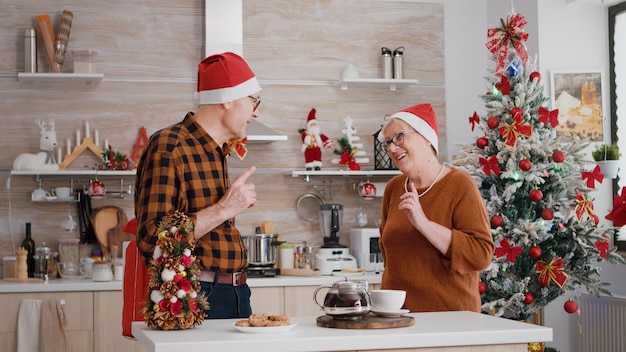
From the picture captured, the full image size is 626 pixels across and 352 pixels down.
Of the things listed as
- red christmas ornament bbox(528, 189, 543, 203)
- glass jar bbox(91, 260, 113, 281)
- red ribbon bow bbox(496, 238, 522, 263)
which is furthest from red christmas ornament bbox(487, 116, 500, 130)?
glass jar bbox(91, 260, 113, 281)

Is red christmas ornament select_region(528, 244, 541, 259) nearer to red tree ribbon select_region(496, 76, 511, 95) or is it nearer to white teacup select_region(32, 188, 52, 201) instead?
red tree ribbon select_region(496, 76, 511, 95)

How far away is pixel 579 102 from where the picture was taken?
5430 mm

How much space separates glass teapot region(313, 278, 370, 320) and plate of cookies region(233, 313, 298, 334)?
0.13 metres

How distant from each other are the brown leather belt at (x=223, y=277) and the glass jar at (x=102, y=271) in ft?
8.20

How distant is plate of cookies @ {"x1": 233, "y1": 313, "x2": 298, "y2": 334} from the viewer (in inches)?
87.7

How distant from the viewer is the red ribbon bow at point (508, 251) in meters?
4.58

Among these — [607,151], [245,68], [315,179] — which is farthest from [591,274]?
[245,68]

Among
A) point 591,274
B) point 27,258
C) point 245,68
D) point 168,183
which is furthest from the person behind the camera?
point 27,258

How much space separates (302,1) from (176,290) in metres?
3.89

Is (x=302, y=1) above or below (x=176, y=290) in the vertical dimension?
above

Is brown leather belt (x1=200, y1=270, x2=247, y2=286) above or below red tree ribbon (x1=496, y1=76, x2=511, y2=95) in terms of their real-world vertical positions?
below

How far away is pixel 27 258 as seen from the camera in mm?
5277

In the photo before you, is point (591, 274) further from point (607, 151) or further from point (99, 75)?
point (99, 75)

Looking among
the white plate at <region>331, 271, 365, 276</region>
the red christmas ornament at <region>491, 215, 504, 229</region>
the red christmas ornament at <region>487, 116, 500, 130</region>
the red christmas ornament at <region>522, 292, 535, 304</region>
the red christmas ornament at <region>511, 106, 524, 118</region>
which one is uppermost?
the red christmas ornament at <region>511, 106, 524, 118</region>
